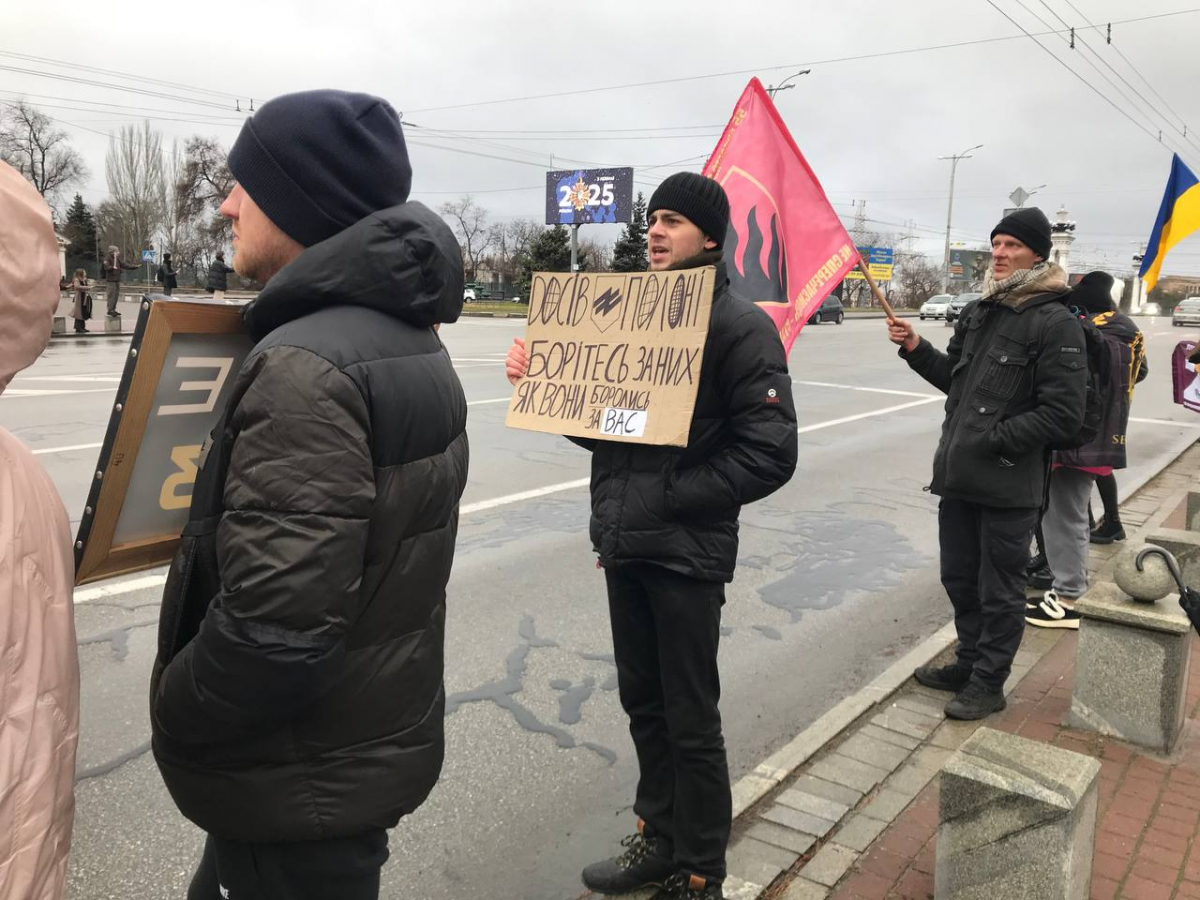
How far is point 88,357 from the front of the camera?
59.8ft

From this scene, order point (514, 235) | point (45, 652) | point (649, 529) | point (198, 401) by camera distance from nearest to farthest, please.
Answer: point (45, 652) → point (198, 401) → point (649, 529) → point (514, 235)

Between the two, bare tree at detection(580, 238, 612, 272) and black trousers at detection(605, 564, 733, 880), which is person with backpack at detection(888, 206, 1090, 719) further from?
bare tree at detection(580, 238, 612, 272)

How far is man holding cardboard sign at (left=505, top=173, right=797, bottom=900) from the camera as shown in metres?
2.75

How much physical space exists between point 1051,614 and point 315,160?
516cm

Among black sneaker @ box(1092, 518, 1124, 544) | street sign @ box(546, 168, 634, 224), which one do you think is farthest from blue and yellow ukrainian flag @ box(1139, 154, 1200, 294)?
street sign @ box(546, 168, 634, 224)

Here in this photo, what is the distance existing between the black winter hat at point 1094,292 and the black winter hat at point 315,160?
568cm

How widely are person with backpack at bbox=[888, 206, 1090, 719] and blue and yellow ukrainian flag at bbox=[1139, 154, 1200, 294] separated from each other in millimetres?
3956

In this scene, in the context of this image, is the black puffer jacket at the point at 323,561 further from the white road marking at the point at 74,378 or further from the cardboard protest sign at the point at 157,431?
the white road marking at the point at 74,378

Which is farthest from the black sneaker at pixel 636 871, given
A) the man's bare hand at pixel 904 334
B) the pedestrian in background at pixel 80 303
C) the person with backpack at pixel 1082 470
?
the pedestrian in background at pixel 80 303

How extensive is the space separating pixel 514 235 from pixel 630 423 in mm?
88675

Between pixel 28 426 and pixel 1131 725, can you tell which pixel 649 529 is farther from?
pixel 28 426

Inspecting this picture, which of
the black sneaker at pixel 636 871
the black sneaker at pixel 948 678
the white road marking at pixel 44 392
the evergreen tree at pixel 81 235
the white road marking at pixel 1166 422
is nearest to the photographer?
the black sneaker at pixel 636 871

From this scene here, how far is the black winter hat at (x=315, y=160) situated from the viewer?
5.71 feet

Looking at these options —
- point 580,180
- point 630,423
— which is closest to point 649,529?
point 630,423
